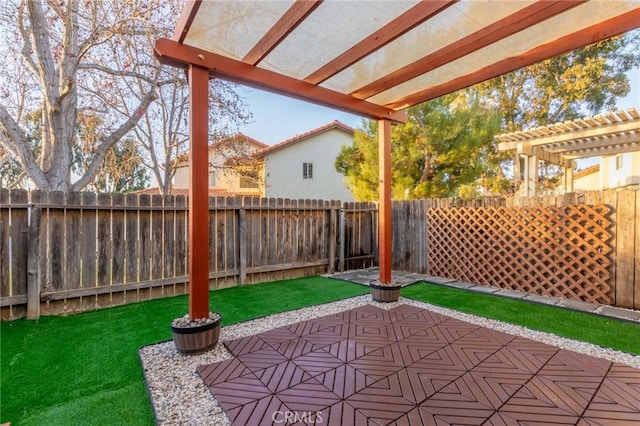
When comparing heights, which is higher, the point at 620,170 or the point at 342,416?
the point at 620,170

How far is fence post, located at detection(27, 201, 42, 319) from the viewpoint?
3.58 metres

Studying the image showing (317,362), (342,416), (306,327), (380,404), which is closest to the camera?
(342,416)

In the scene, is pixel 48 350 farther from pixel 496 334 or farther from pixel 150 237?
pixel 496 334

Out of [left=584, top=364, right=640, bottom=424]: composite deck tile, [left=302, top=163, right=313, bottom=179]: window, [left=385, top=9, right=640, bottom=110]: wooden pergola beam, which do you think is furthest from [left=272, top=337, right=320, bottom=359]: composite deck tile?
[left=302, top=163, right=313, bottom=179]: window

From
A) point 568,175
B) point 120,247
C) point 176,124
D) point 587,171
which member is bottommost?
point 120,247

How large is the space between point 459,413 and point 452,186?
8.63m

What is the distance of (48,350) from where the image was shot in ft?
9.21

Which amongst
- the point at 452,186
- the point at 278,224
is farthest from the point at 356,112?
the point at 452,186

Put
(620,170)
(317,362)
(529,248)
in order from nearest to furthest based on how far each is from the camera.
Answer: (317,362) < (529,248) < (620,170)

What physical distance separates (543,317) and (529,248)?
148cm

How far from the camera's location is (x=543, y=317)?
12.2 ft

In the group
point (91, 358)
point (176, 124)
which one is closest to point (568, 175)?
point (91, 358)

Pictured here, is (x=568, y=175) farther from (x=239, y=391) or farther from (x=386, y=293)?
(x=239, y=391)

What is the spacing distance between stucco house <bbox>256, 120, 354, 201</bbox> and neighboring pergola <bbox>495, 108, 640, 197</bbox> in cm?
826
